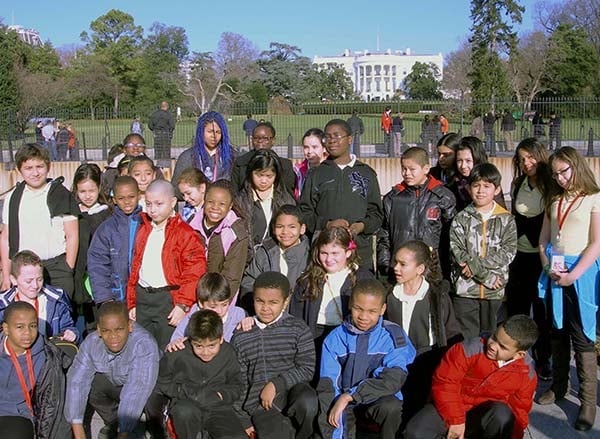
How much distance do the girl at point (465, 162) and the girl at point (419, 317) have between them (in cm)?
117

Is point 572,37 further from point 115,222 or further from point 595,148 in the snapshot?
point 115,222

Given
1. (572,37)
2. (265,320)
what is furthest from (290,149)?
(572,37)

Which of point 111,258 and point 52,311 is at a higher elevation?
point 111,258

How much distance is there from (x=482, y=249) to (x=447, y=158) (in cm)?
130

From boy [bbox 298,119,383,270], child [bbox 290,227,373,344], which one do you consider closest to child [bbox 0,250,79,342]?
child [bbox 290,227,373,344]

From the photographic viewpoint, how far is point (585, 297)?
476 centimetres

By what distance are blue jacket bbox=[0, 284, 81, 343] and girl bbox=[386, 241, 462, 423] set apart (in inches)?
92.2

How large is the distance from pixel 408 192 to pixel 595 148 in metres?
16.5

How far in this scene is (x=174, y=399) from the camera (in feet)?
14.6

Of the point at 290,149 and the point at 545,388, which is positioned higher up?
the point at 290,149

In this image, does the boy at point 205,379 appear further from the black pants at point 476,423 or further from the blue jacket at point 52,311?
the black pants at point 476,423

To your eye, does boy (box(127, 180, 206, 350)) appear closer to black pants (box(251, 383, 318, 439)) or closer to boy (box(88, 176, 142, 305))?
boy (box(88, 176, 142, 305))

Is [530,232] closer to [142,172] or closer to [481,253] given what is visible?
[481,253]

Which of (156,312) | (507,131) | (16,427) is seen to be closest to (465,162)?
(156,312)
